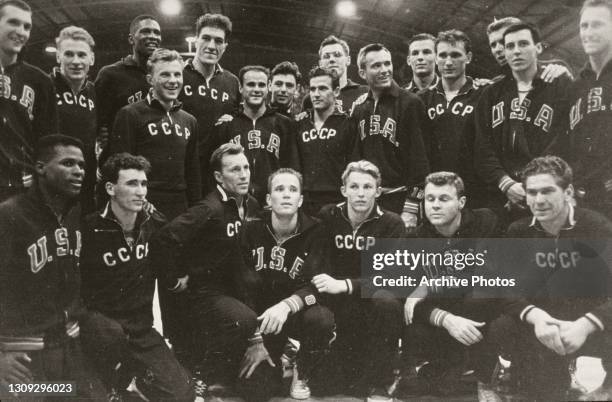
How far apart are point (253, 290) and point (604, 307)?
1694mm

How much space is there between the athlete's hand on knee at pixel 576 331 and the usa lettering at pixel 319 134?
1.44 meters

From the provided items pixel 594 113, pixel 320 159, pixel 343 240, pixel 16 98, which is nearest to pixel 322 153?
pixel 320 159

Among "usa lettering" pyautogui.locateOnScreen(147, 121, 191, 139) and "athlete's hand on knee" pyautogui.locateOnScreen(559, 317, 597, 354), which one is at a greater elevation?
"usa lettering" pyautogui.locateOnScreen(147, 121, 191, 139)

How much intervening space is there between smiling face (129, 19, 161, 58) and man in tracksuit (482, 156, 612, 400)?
74.5 inches

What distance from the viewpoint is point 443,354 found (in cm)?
253

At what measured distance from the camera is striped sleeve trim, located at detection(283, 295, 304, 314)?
2469 millimetres

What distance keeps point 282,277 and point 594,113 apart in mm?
1731

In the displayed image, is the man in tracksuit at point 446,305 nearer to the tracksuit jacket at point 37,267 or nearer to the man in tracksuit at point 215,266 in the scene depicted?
the man in tracksuit at point 215,266

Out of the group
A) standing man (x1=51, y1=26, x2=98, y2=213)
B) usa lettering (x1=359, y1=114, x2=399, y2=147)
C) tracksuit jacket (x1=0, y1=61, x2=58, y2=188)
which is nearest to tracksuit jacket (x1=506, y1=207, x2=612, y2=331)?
usa lettering (x1=359, y1=114, x2=399, y2=147)

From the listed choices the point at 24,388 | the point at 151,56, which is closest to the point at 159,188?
the point at 151,56

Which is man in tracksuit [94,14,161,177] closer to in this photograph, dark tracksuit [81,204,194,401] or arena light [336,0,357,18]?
dark tracksuit [81,204,194,401]

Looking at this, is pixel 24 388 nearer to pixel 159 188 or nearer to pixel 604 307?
pixel 159 188

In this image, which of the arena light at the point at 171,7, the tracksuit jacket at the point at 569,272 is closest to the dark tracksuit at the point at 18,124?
the arena light at the point at 171,7

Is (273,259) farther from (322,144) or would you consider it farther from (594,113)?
(594,113)
